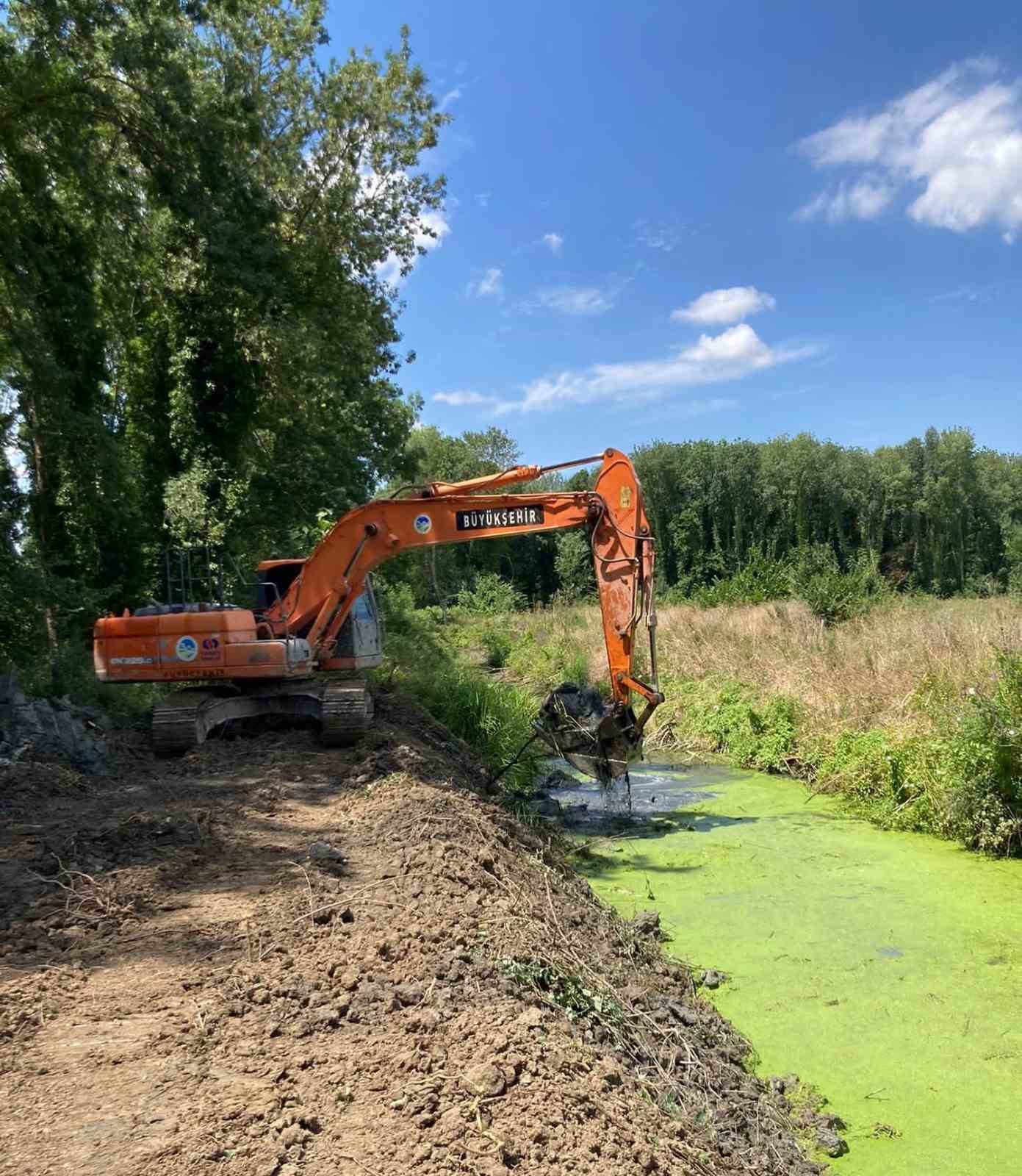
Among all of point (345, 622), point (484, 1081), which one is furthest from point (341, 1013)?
point (345, 622)

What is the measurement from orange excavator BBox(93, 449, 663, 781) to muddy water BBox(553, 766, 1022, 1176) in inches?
57.8

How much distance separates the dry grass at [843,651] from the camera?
11.2 m

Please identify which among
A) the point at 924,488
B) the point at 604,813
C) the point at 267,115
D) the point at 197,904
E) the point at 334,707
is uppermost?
the point at 267,115

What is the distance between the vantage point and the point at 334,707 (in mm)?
8344

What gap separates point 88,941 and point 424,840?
6.22 feet

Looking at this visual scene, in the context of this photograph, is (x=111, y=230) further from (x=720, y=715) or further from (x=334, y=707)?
(x=720, y=715)

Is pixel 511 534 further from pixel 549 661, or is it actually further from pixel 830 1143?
pixel 549 661

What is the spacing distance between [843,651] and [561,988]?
1097 cm

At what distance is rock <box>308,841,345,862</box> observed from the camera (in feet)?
16.7

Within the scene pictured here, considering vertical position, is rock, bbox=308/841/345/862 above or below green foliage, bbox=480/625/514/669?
below

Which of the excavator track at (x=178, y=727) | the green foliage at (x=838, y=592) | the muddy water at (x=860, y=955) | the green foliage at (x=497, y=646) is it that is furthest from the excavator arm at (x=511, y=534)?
the green foliage at (x=497, y=646)

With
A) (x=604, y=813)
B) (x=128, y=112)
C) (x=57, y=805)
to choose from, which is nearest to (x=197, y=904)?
(x=57, y=805)

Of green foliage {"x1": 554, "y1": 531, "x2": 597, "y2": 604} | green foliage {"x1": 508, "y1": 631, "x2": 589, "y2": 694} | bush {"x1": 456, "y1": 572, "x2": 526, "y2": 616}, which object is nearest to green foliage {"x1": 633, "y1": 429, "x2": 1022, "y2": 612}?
green foliage {"x1": 554, "y1": 531, "x2": 597, "y2": 604}

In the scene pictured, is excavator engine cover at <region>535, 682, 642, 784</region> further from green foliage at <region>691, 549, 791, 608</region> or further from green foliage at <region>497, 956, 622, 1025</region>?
green foliage at <region>691, 549, 791, 608</region>
